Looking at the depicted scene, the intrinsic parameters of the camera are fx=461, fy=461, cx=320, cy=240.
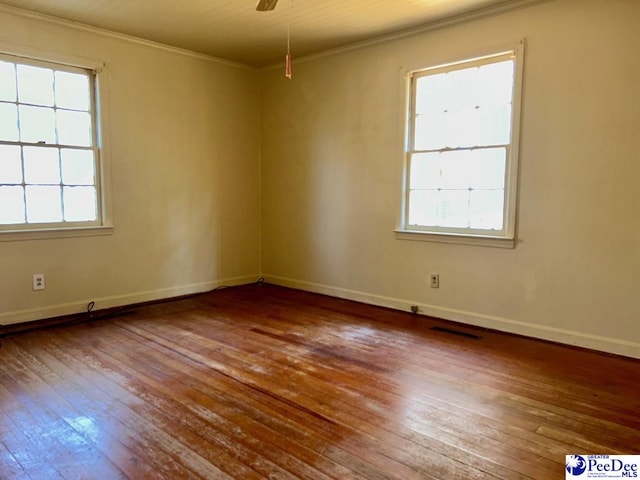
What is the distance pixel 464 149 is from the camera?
391 cm

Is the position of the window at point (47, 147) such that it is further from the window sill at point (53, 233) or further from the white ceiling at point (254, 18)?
the white ceiling at point (254, 18)

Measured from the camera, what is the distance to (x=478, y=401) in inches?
99.6

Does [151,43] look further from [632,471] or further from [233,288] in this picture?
[632,471]

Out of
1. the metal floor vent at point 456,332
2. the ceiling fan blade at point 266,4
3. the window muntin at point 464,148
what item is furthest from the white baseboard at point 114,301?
the ceiling fan blade at point 266,4

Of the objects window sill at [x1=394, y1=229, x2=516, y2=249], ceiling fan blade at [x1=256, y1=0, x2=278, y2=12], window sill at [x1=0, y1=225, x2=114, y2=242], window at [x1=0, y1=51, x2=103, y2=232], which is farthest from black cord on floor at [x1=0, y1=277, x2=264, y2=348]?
ceiling fan blade at [x1=256, y1=0, x2=278, y2=12]

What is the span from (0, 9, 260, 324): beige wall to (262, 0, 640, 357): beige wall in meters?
0.62

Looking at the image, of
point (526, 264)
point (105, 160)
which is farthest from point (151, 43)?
point (526, 264)

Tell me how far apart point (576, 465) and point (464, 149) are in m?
2.62

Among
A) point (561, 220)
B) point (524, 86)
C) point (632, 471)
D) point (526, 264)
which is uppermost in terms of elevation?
point (524, 86)

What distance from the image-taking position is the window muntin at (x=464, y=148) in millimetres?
3662

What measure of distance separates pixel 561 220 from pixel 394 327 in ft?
5.03

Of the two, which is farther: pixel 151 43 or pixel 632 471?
pixel 151 43

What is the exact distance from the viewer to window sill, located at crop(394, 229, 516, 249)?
146 inches

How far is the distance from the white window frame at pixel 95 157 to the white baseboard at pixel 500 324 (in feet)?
7.32
